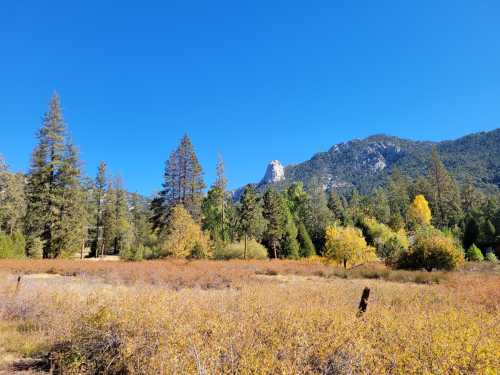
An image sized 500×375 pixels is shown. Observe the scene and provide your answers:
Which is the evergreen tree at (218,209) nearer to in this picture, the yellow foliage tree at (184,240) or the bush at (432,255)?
the yellow foliage tree at (184,240)

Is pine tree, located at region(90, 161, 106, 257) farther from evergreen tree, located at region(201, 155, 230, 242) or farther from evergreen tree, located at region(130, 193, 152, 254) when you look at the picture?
evergreen tree, located at region(201, 155, 230, 242)

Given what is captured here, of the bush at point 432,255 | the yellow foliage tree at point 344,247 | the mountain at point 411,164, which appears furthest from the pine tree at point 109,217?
the mountain at point 411,164

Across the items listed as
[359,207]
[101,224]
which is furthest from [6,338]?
[359,207]

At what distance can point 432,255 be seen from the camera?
65.0 ft

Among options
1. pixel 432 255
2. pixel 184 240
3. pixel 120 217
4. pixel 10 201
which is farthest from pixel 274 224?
pixel 10 201

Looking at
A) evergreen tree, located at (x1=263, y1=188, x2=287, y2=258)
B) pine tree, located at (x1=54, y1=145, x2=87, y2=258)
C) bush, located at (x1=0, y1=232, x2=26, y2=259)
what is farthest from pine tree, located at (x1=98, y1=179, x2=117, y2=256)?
evergreen tree, located at (x1=263, y1=188, x2=287, y2=258)

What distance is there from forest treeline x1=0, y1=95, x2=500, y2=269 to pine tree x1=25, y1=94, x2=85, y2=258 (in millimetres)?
84

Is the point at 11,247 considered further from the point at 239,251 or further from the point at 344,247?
the point at 344,247

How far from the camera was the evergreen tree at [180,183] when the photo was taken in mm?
44281

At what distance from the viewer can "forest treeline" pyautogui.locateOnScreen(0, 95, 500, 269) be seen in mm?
28167

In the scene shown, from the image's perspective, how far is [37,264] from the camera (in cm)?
2020

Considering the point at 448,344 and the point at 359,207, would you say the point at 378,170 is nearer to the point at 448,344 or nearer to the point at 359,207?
the point at 359,207

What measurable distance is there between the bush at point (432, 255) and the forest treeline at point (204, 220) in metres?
0.06

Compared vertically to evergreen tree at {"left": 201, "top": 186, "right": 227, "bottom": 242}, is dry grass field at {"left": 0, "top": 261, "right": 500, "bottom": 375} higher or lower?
lower
